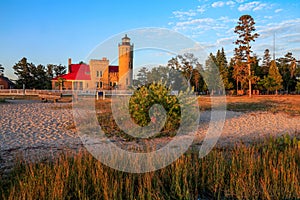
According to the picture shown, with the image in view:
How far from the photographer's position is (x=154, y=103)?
8445 mm

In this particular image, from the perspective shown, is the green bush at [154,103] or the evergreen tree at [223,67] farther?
the evergreen tree at [223,67]

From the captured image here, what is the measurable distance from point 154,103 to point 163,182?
4855 mm

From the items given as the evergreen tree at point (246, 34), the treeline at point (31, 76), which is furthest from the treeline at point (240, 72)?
the treeline at point (31, 76)

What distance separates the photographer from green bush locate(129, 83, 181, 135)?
8.34 m

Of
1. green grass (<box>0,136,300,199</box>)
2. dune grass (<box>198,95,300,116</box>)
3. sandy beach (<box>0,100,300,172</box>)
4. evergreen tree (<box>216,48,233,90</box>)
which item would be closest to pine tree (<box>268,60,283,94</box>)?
evergreen tree (<box>216,48,233,90</box>)

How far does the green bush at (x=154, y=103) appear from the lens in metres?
8.34

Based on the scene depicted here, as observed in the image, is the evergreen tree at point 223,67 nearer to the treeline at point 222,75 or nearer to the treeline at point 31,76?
the treeline at point 222,75

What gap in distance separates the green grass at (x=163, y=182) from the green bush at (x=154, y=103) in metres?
4.20

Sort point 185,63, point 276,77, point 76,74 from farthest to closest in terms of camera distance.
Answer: point 276,77
point 76,74
point 185,63

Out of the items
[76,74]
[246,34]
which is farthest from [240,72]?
[76,74]

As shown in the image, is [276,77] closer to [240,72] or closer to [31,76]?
[240,72]

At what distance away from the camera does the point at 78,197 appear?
131 inches

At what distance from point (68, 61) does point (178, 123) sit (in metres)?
43.0

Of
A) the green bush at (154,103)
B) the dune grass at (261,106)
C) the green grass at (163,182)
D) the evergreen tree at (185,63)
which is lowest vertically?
the green grass at (163,182)
